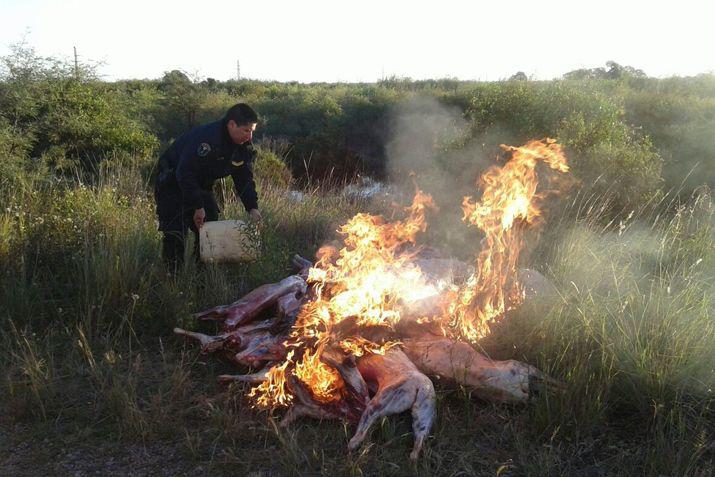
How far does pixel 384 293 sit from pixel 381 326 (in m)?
0.21

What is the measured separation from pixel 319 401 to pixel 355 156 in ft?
49.3

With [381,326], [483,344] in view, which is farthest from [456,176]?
[381,326]

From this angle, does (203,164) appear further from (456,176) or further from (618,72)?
(618,72)

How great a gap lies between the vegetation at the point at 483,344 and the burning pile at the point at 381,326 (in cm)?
13

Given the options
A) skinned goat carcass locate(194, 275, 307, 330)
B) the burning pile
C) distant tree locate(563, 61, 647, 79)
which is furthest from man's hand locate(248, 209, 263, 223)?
distant tree locate(563, 61, 647, 79)

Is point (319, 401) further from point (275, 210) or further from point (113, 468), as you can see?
point (275, 210)

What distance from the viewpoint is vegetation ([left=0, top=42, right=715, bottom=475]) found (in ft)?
10.1

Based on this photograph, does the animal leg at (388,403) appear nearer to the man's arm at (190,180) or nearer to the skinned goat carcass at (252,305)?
the skinned goat carcass at (252,305)

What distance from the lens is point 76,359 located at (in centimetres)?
405

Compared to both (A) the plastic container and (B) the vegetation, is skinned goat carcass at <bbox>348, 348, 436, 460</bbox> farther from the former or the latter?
(A) the plastic container

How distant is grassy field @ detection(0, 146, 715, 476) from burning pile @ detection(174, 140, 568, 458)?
133 millimetres

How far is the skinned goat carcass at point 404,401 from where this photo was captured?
303 cm

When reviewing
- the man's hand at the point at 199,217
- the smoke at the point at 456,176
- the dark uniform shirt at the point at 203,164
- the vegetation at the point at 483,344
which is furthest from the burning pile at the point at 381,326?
the smoke at the point at 456,176

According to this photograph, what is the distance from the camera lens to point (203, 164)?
5.09 m
